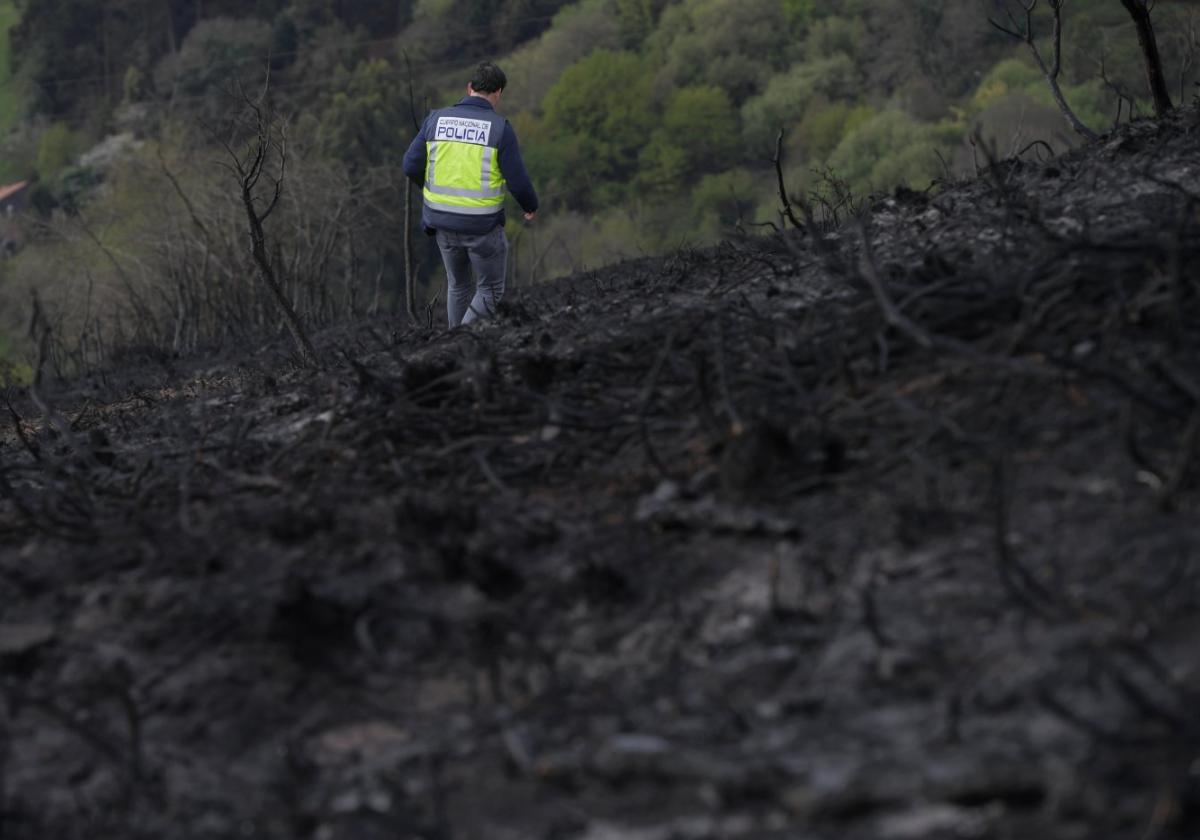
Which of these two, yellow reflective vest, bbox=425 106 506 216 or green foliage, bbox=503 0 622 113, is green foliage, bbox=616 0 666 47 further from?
yellow reflective vest, bbox=425 106 506 216

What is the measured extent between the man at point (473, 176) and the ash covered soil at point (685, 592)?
9.55 feet

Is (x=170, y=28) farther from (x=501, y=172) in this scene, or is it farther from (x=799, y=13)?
(x=501, y=172)

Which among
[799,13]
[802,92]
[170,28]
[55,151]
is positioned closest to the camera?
[802,92]

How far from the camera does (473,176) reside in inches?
344

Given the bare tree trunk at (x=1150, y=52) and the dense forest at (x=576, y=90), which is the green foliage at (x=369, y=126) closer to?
the dense forest at (x=576, y=90)

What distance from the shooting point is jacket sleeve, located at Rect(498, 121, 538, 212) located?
28.7 feet

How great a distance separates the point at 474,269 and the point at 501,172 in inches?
24.2

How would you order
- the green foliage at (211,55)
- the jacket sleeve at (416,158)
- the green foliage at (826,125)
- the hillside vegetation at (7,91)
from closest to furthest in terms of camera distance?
the jacket sleeve at (416,158), the green foliage at (826,125), the green foliage at (211,55), the hillside vegetation at (7,91)

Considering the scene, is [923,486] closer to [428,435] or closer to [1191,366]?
[1191,366]

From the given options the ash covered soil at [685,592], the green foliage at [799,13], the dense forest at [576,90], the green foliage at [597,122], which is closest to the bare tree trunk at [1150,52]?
the ash covered soil at [685,592]

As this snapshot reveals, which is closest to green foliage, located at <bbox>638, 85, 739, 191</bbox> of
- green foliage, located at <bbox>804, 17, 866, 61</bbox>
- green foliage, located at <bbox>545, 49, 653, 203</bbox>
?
green foliage, located at <bbox>545, 49, 653, 203</bbox>

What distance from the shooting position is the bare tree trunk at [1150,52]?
9008 mm

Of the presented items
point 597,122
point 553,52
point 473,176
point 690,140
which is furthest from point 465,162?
point 553,52

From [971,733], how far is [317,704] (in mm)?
1558
